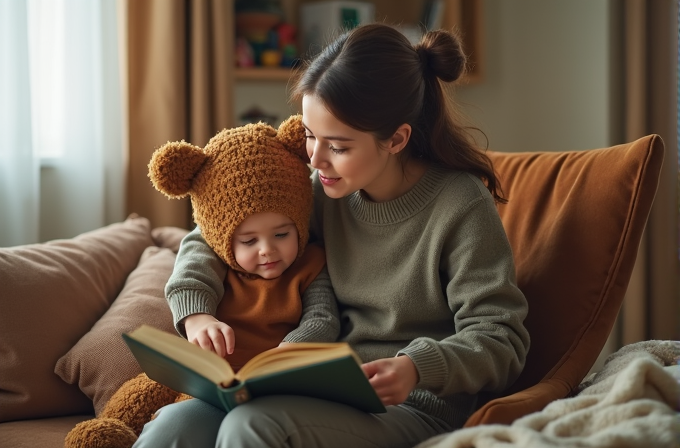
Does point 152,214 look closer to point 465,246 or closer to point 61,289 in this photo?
point 61,289

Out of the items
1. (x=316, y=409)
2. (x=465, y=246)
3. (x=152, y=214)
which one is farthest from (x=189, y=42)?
(x=316, y=409)

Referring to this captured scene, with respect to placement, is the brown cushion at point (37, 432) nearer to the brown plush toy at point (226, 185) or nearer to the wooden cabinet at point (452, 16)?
the brown plush toy at point (226, 185)

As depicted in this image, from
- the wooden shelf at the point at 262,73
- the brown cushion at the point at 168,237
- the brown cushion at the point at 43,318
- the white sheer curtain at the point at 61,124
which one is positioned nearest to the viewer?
the brown cushion at the point at 43,318

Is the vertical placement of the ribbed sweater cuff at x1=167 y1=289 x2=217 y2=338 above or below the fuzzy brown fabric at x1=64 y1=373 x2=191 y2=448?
above

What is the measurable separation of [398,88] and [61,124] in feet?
4.82

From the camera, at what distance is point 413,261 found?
4.66 ft

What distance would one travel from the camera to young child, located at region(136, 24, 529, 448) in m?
1.21

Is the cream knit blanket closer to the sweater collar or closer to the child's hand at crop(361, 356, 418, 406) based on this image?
the child's hand at crop(361, 356, 418, 406)

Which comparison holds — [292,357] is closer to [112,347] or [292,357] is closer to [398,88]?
[398,88]

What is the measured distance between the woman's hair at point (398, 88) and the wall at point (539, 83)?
152 cm

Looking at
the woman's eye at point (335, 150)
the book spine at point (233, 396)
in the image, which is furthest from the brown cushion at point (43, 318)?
the woman's eye at point (335, 150)

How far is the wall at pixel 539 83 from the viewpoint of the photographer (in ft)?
10.2

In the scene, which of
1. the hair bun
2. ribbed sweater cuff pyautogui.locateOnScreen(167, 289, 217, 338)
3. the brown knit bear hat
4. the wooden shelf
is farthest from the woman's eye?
the wooden shelf

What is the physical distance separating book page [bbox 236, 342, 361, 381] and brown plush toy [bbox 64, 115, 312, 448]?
366mm
